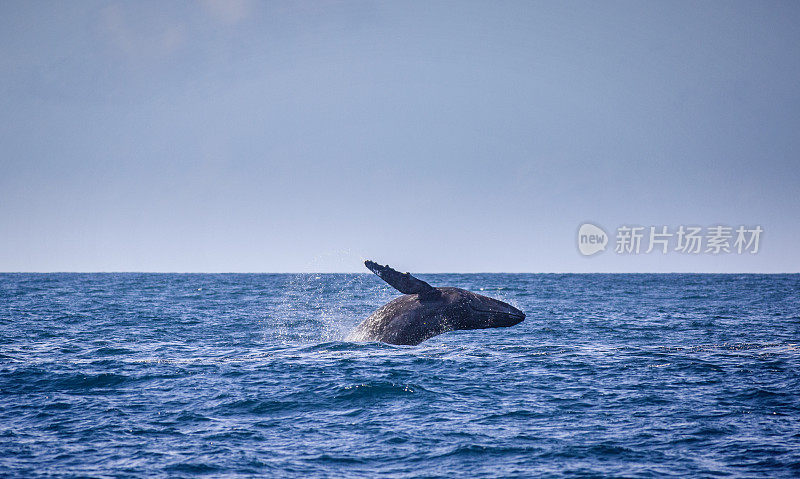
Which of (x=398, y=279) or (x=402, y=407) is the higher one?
(x=398, y=279)

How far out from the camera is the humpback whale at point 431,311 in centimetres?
1438

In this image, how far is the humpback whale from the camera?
14383mm

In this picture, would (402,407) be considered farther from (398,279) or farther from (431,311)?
(431,311)

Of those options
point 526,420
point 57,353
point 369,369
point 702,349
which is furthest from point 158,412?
point 702,349

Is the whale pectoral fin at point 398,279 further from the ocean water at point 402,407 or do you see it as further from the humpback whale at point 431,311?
the ocean water at point 402,407

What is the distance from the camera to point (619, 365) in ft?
54.3

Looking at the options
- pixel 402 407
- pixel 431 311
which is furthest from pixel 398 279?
pixel 402 407

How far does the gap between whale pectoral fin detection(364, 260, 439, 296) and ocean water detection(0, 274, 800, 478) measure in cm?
190

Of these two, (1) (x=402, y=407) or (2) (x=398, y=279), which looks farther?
(2) (x=398, y=279)

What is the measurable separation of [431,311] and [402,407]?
3.08 metres

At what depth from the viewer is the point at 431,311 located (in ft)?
49.2

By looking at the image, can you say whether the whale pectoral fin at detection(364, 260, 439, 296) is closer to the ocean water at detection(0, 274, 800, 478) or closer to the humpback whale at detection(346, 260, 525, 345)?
the humpback whale at detection(346, 260, 525, 345)

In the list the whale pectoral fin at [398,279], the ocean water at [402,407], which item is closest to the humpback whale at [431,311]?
the whale pectoral fin at [398,279]

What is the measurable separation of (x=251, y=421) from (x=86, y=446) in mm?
2599
